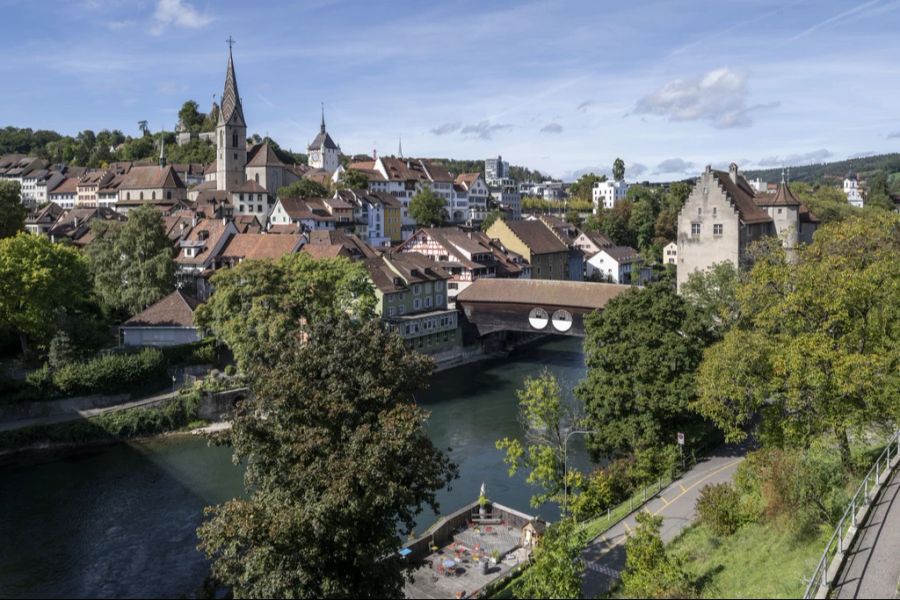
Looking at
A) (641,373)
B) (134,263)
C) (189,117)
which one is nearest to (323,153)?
(189,117)

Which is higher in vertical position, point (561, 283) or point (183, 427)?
point (561, 283)

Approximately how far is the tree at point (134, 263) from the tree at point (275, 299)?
24.2 feet

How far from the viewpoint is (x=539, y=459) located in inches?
912

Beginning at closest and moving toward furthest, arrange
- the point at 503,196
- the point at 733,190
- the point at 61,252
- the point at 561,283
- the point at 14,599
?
the point at 14,599
the point at 61,252
the point at 733,190
the point at 561,283
the point at 503,196

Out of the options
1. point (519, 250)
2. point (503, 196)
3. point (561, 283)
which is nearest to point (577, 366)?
point (561, 283)

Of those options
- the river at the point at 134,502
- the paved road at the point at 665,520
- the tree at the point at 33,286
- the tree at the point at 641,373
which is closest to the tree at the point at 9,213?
the tree at the point at 33,286

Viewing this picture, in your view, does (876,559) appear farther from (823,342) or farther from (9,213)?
(9,213)

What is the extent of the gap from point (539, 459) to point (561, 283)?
2804cm

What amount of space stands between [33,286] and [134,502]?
16414 millimetres

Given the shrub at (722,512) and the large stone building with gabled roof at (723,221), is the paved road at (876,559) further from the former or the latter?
the large stone building with gabled roof at (723,221)

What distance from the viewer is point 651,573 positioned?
13703 millimetres

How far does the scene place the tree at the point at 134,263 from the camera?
47.6 meters

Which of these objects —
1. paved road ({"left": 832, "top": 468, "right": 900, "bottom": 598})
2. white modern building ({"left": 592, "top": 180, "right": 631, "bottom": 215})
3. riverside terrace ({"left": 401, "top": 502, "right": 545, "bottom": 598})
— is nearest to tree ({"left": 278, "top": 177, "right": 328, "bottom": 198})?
riverside terrace ({"left": 401, "top": 502, "right": 545, "bottom": 598})

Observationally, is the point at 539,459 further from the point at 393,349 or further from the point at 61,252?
the point at 61,252
